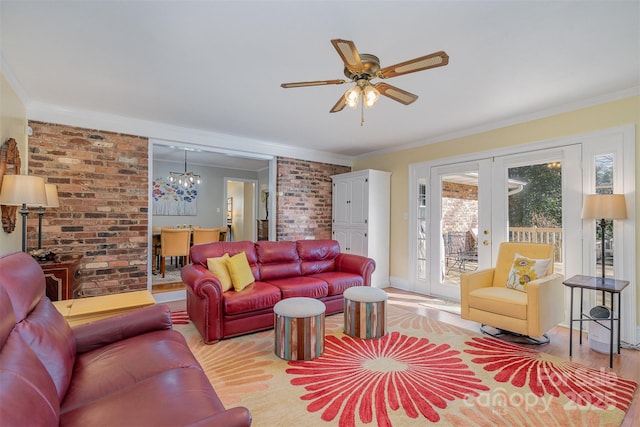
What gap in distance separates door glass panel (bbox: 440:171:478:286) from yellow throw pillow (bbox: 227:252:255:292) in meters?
2.99

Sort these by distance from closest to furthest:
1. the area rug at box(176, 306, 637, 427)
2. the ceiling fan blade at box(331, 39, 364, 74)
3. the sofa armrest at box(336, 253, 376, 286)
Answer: the ceiling fan blade at box(331, 39, 364, 74) → the area rug at box(176, 306, 637, 427) → the sofa armrest at box(336, 253, 376, 286)

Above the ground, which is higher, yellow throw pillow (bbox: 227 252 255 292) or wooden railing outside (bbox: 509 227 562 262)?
wooden railing outside (bbox: 509 227 562 262)

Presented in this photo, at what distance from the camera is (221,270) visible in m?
3.17

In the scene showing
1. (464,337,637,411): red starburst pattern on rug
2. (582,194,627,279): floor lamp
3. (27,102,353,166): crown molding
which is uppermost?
(27,102,353,166): crown molding

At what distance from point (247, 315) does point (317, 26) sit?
8.44 ft

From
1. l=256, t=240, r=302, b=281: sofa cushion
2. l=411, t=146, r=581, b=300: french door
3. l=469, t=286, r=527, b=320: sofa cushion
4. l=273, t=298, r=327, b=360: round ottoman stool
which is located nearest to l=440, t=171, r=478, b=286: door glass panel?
l=411, t=146, r=581, b=300: french door

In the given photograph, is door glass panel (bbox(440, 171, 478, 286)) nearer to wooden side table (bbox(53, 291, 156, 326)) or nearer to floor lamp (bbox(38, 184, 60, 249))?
wooden side table (bbox(53, 291, 156, 326))

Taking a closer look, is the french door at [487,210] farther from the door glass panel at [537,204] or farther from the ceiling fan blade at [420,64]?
the ceiling fan blade at [420,64]

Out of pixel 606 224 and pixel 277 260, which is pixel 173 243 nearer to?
pixel 277 260

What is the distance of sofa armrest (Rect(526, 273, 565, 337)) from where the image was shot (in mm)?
2660

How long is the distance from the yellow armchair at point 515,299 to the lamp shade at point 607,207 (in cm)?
51

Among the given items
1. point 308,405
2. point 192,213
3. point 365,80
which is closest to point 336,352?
point 308,405

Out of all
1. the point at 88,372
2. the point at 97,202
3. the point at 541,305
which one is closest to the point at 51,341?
the point at 88,372

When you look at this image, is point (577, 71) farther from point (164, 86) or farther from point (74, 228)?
point (74, 228)
